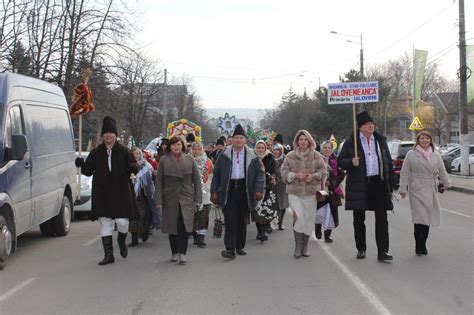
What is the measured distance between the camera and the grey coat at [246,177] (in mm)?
7773

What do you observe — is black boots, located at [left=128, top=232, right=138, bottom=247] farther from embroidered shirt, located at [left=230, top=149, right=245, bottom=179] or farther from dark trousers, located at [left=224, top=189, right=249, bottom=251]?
embroidered shirt, located at [left=230, top=149, right=245, bottom=179]

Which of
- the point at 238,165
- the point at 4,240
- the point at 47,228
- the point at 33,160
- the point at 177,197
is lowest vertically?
the point at 47,228

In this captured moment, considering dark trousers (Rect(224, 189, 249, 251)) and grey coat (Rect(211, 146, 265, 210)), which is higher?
grey coat (Rect(211, 146, 265, 210))

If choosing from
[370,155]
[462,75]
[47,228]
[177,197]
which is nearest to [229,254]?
[177,197]

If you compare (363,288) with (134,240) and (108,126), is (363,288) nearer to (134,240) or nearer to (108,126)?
(108,126)

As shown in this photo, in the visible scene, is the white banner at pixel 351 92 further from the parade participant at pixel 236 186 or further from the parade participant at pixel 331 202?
the parade participant at pixel 236 186

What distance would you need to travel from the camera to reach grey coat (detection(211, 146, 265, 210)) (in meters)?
7.77

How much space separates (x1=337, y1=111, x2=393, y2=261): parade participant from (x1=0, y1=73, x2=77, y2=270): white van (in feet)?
14.7

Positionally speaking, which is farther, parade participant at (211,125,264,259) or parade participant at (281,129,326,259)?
parade participant at (211,125,264,259)

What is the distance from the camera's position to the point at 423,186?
7742 millimetres

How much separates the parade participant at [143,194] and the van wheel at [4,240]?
7.61 ft

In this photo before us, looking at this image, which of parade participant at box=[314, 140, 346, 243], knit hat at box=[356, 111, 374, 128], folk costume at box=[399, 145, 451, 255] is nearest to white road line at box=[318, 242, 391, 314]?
parade participant at box=[314, 140, 346, 243]

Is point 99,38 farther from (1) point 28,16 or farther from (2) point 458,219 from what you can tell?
(2) point 458,219

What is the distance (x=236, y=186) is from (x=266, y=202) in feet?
6.56
